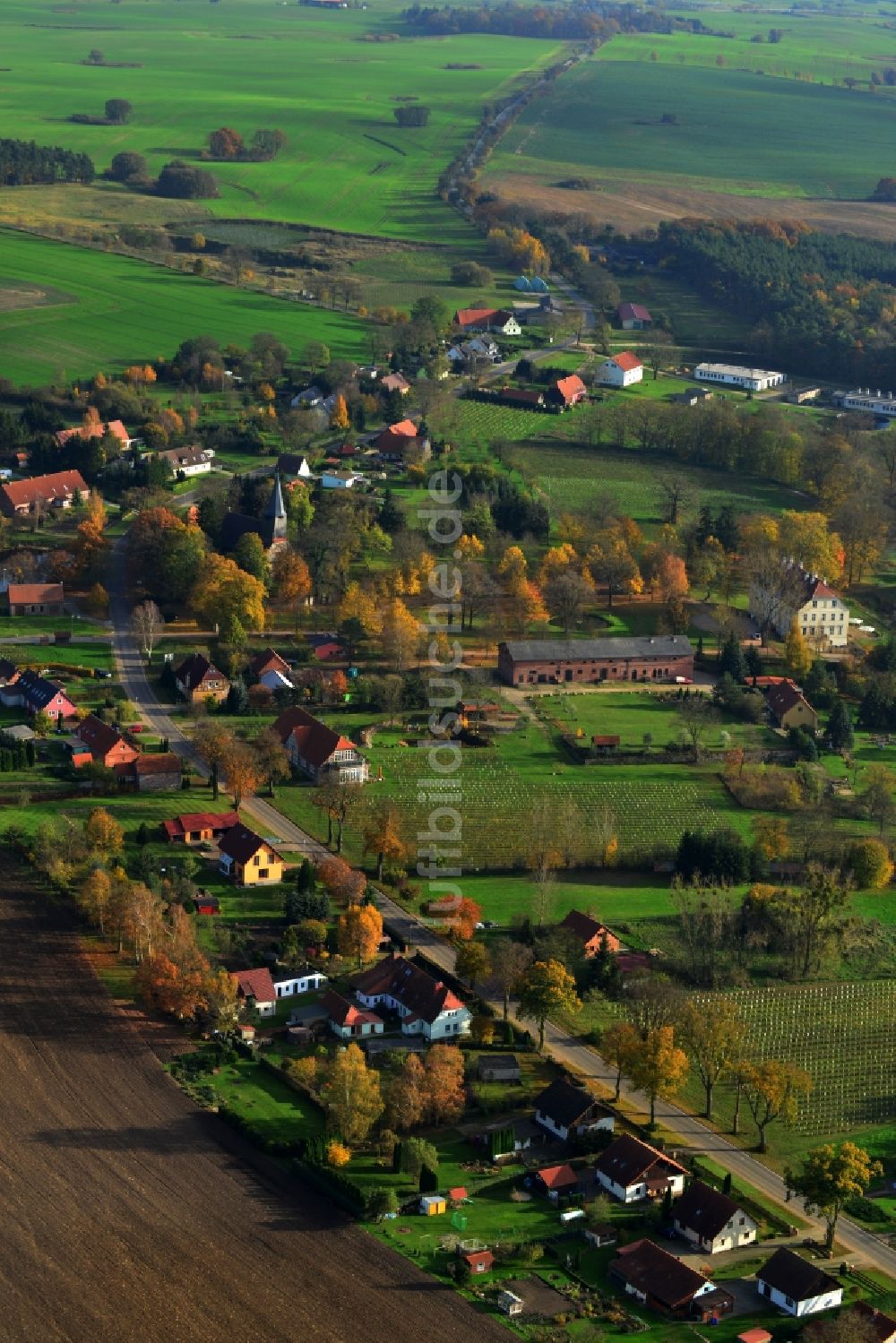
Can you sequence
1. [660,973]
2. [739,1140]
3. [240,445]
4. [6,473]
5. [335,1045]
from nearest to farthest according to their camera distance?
[739,1140]
[335,1045]
[660,973]
[6,473]
[240,445]

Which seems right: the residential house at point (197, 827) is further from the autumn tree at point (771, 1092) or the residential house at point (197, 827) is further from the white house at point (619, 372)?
the white house at point (619, 372)

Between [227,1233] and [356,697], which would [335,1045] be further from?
[356,697]

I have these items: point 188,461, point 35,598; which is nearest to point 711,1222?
point 35,598

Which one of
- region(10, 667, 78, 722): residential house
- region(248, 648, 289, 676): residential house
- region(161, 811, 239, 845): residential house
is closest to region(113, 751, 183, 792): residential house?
region(161, 811, 239, 845): residential house

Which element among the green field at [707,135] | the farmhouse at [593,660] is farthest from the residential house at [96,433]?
the green field at [707,135]

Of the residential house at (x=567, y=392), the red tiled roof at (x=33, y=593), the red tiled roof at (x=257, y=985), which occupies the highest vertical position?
the residential house at (x=567, y=392)

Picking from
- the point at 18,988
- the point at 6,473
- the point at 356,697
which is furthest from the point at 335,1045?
the point at 6,473
